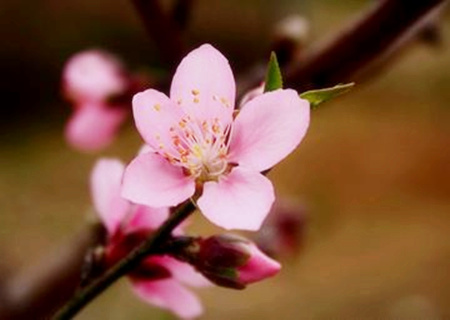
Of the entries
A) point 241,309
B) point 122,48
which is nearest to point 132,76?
point 241,309

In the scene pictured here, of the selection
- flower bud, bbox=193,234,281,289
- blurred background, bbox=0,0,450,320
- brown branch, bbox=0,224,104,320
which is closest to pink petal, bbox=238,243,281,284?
flower bud, bbox=193,234,281,289

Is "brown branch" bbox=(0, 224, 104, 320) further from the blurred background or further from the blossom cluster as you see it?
the blurred background

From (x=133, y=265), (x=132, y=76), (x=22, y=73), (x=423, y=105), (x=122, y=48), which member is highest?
(x=423, y=105)

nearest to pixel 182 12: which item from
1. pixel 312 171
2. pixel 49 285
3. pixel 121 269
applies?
pixel 49 285

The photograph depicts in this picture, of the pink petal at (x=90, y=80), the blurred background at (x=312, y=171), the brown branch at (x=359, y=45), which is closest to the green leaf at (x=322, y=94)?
the brown branch at (x=359, y=45)

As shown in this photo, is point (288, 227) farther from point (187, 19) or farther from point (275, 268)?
point (275, 268)

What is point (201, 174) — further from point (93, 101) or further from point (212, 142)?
point (93, 101)
